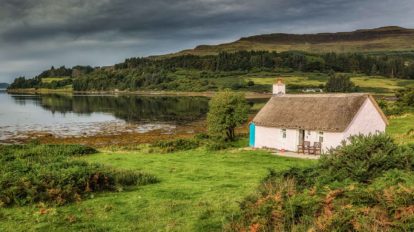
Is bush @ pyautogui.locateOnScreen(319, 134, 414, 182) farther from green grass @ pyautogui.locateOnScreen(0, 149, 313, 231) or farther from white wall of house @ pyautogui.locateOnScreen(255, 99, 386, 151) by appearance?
white wall of house @ pyautogui.locateOnScreen(255, 99, 386, 151)

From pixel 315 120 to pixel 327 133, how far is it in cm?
191

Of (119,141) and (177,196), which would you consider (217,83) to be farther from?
(177,196)

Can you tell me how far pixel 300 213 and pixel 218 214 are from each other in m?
3.95

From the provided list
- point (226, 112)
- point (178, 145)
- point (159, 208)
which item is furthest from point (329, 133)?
point (159, 208)

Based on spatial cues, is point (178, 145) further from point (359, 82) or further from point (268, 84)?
point (359, 82)

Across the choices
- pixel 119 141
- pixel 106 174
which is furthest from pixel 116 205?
pixel 119 141

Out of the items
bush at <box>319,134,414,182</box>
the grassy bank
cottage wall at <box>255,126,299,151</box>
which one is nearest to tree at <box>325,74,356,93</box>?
the grassy bank

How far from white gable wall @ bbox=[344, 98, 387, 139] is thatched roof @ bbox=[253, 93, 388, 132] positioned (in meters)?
0.37

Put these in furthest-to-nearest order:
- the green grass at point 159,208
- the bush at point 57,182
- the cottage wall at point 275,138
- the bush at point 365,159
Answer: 1. the cottage wall at point 275,138
2. the bush at point 57,182
3. the green grass at point 159,208
4. the bush at point 365,159

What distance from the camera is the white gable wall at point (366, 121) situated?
34.2 m

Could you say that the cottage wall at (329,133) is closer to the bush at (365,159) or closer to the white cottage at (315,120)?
the white cottage at (315,120)

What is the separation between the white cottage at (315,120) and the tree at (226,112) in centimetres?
358

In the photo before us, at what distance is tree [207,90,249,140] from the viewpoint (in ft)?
144

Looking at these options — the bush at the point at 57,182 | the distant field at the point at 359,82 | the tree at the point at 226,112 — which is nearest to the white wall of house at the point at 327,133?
the tree at the point at 226,112
